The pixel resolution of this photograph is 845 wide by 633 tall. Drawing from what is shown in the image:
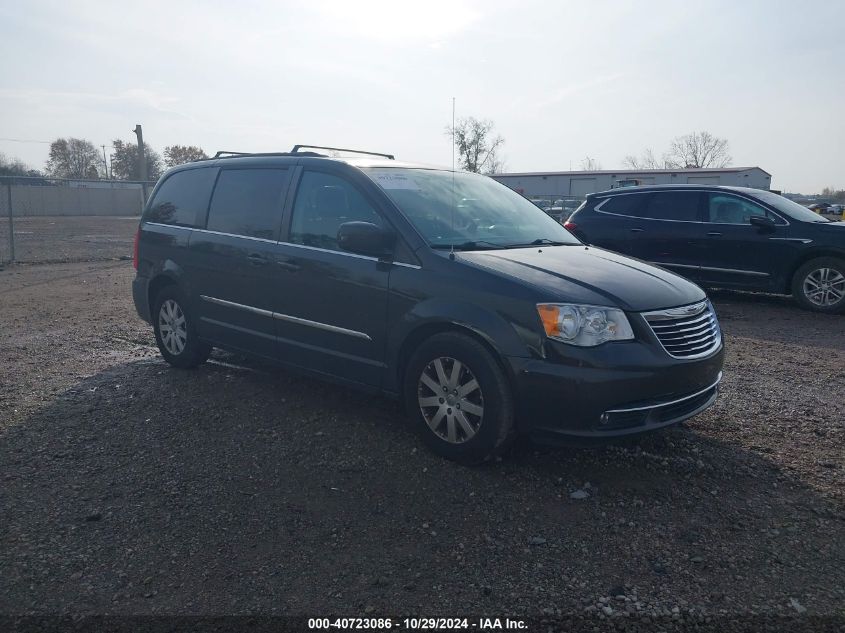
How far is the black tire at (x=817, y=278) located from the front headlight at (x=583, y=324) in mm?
6659

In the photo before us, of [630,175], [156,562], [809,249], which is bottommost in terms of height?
[156,562]

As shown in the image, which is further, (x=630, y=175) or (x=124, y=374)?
(x=630, y=175)

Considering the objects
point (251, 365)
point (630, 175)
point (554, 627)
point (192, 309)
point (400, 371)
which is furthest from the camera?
point (630, 175)

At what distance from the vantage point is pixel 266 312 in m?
5.26

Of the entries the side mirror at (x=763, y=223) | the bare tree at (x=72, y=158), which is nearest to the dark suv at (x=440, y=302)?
the side mirror at (x=763, y=223)

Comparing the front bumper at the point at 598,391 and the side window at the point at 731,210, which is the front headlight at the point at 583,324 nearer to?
the front bumper at the point at 598,391

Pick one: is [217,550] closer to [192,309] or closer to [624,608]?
[624,608]

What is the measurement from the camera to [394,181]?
482 centimetres

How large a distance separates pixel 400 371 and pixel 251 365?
99.8 inches

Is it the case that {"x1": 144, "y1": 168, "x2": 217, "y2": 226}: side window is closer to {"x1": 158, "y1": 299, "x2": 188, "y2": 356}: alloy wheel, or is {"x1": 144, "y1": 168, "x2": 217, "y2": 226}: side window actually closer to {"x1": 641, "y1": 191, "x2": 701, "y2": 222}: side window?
{"x1": 158, "y1": 299, "x2": 188, "y2": 356}: alloy wheel

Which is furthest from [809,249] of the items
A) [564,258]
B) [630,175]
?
[630,175]

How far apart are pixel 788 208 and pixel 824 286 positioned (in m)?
1.26

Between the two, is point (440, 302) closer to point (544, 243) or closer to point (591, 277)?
point (591, 277)

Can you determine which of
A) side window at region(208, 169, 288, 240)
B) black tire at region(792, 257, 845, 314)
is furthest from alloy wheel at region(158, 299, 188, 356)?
black tire at region(792, 257, 845, 314)
